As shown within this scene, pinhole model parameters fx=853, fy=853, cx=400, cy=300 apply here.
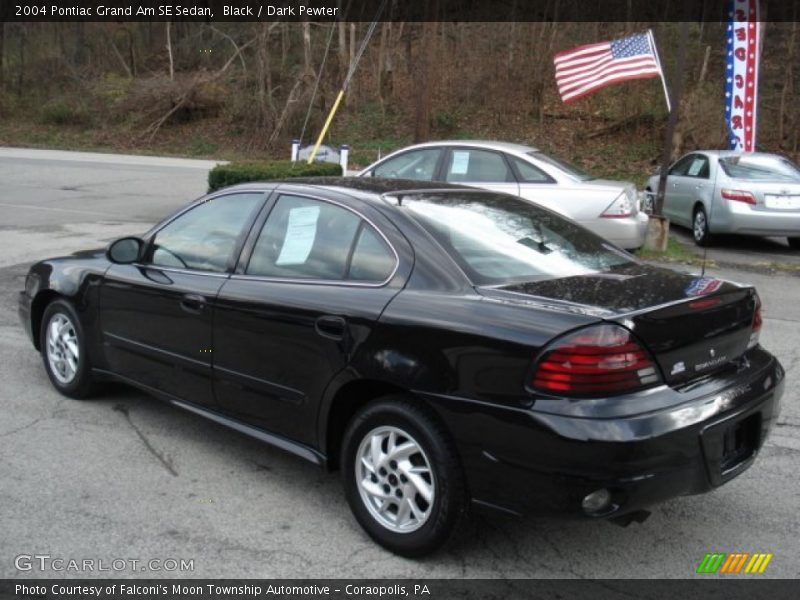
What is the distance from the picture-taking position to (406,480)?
3488mm

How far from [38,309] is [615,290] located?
4013 millimetres

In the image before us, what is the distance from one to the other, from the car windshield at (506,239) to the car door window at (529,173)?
603 cm

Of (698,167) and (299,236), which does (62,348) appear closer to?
(299,236)

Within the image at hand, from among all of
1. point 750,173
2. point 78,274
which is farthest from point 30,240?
point 750,173

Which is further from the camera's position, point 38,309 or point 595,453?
point 38,309

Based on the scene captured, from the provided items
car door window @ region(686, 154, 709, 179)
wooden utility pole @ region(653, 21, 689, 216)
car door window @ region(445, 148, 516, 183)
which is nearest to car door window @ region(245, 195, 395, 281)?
car door window @ region(445, 148, 516, 183)

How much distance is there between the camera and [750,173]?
12195mm

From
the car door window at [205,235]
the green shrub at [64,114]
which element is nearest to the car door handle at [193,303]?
the car door window at [205,235]

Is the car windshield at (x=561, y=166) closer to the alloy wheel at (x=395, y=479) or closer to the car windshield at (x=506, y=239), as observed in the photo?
the car windshield at (x=506, y=239)

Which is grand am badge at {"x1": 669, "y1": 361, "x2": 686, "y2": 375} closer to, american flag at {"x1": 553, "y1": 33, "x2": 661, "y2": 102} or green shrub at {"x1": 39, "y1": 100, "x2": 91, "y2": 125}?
american flag at {"x1": 553, "y1": 33, "x2": 661, "y2": 102}

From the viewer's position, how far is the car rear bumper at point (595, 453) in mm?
3053

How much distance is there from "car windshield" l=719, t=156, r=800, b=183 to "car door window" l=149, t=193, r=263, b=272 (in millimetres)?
9442

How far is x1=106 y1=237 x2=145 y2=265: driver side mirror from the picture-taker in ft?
16.1

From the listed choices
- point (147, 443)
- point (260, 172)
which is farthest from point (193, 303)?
point (260, 172)
